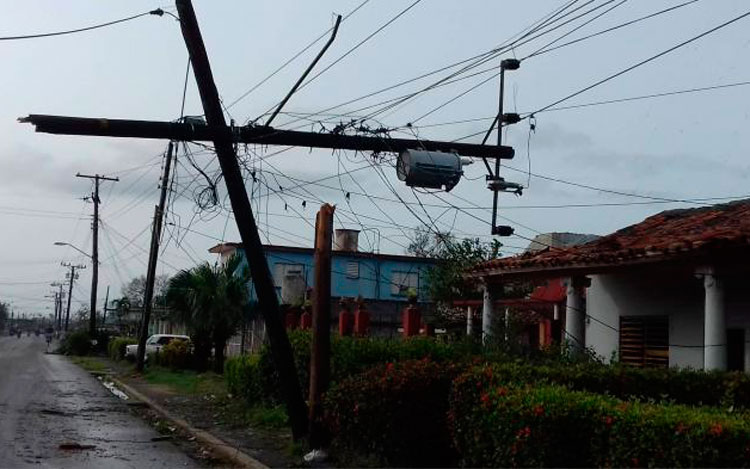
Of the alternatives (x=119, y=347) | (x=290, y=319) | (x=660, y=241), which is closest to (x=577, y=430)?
(x=660, y=241)

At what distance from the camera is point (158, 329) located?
6850 centimetres

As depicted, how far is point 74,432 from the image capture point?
1535cm

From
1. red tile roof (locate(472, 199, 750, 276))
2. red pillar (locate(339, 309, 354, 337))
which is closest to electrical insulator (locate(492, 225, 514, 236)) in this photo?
red tile roof (locate(472, 199, 750, 276))

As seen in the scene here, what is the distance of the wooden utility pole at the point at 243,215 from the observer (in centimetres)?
1291

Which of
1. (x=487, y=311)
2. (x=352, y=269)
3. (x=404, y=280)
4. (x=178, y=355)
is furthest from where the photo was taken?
(x=404, y=280)

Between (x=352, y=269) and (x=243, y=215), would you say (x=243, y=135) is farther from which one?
(x=352, y=269)

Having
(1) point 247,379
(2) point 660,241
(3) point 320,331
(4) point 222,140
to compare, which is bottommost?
(1) point 247,379

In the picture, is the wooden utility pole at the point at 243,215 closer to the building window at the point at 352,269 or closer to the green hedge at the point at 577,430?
the green hedge at the point at 577,430

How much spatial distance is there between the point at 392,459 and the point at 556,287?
15022 mm

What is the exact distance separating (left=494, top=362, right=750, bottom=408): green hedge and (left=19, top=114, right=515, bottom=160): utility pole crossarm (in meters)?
5.60

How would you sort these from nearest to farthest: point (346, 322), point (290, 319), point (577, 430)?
point (577, 430), point (346, 322), point (290, 319)

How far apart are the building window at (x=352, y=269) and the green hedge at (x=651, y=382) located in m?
37.4

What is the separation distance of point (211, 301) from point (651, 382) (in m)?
24.1

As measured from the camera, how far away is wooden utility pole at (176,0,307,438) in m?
12.9
